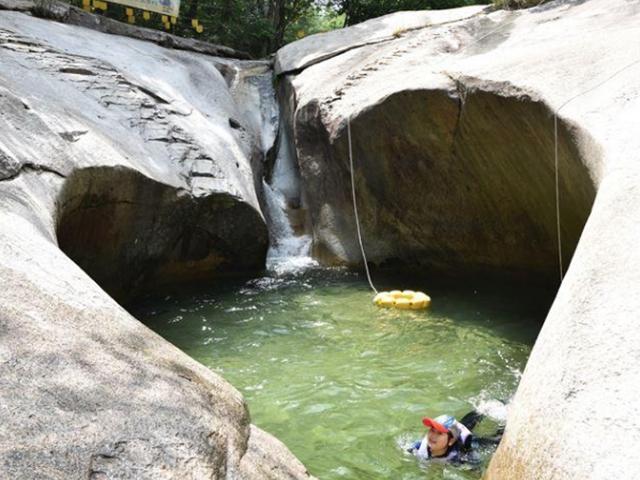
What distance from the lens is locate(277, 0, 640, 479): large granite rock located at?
8.75 ft

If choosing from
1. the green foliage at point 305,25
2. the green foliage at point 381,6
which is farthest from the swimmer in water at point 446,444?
the green foliage at point 305,25

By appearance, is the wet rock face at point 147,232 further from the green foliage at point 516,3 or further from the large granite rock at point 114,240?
the green foliage at point 516,3

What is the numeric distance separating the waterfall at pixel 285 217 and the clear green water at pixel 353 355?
41.9 inches

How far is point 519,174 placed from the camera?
709 centimetres

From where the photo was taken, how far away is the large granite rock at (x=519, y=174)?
267 cm

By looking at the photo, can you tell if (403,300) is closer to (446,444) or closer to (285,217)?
(446,444)

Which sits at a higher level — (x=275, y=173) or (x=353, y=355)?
(x=275, y=173)

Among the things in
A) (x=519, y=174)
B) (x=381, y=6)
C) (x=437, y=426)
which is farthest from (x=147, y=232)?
(x=381, y=6)

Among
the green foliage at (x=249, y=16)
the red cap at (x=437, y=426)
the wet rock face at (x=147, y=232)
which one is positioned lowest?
the red cap at (x=437, y=426)

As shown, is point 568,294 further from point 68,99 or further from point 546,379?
point 68,99

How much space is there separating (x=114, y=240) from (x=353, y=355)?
315cm

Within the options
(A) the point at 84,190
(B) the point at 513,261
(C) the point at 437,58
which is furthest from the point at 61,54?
(B) the point at 513,261

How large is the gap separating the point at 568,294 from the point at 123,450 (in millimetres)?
2185

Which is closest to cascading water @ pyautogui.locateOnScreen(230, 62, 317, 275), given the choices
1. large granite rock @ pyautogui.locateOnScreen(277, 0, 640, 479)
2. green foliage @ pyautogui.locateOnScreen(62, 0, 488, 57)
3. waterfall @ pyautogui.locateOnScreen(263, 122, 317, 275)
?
waterfall @ pyautogui.locateOnScreen(263, 122, 317, 275)
